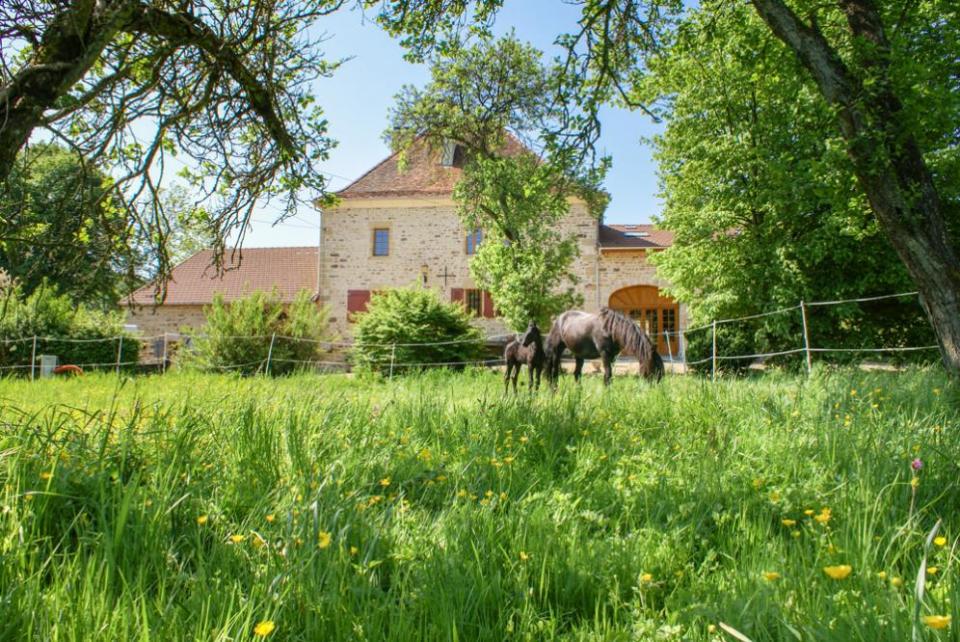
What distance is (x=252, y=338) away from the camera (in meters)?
14.2

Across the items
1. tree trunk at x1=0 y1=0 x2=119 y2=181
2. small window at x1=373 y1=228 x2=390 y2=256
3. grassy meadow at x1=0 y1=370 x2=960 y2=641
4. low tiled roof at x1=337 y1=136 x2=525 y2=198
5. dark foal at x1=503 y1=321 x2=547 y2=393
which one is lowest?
grassy meadow at x1=0 y1=370 x2=960 y2=641

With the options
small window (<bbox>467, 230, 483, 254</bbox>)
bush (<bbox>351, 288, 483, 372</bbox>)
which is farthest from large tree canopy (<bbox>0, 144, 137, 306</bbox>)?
small window (<bbox>467, 230, 483, 254</bbox>)

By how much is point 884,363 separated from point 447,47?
12159 mm

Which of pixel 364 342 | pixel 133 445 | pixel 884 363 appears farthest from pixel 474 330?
pixel 133 445

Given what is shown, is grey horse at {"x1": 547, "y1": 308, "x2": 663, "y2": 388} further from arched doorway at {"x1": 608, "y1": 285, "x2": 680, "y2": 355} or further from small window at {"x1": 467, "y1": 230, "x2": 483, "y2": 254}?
small window at {"x1": 467, "y1": 230, "x2": 483, "y2": 254}

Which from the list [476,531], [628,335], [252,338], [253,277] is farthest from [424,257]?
[476,531]

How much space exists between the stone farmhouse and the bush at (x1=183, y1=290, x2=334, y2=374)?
29.7ft

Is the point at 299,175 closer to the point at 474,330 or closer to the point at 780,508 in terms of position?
the point at 780,508

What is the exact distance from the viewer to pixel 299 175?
16.8 ft

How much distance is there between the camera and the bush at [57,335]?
14.8 meters

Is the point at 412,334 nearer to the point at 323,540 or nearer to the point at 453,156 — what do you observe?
the point at 453,156

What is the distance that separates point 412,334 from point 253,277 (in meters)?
15.3

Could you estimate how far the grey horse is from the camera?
26.2 feet

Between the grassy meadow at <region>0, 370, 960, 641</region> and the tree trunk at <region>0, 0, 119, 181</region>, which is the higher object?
the tree trunk at <region>0, 0, 119, 181</region>
